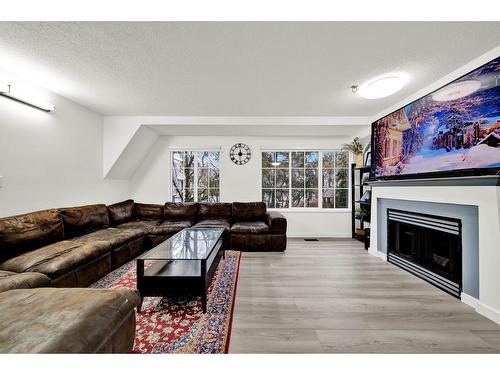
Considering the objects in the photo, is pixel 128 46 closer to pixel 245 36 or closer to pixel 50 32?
pixel 50 32

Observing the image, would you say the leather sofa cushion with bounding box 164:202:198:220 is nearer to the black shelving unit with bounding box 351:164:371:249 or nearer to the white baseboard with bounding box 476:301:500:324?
the black shelving unit with bounding box 351:164:371:249

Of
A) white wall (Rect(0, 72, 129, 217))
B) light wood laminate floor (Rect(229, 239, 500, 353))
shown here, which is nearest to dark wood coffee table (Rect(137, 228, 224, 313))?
light wood laminate floor (Rect(229, 239, 500, 353))

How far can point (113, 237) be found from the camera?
276 centimetres

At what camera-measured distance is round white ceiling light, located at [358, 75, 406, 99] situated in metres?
2.27

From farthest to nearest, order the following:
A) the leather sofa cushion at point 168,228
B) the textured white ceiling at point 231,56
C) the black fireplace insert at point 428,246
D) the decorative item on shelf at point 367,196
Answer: the decorative item on shelf at point 367,196 → the leather sofa cushion at point 168,228 → the black fireplace insert at point 428,246 → the textured white ceiling at point 231,56

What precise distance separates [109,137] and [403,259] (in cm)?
510

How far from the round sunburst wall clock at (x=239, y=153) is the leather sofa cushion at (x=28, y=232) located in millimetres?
3008

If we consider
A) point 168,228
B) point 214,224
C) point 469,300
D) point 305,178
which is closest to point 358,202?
point 305,178

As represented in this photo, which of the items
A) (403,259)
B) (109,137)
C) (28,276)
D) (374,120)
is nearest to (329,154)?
(374,120)

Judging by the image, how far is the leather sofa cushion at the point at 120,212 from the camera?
3604 millimetres

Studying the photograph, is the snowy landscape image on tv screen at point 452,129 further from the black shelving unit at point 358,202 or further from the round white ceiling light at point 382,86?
the black shelving unit at point 358,202

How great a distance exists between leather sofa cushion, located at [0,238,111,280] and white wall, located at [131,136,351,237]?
2.32 metres

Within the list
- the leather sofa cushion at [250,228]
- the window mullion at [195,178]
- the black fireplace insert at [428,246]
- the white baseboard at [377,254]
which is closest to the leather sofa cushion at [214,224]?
the leather sofa cushion at [250,228]

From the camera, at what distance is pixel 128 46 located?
71.5 inches
